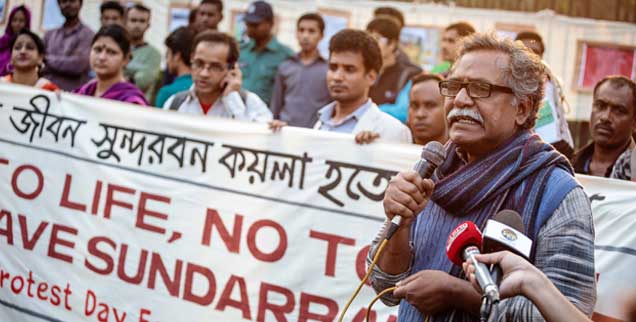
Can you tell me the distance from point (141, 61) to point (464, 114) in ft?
21.8

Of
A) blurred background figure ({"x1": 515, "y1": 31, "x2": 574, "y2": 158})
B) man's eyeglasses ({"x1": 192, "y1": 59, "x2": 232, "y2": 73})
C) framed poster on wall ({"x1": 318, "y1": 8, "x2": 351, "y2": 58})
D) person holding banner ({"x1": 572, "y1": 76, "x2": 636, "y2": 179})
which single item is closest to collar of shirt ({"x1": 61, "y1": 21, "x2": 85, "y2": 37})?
framed poster on wall ({"x1": 318, "y1": 8, "x2": 351, "y2": 58})

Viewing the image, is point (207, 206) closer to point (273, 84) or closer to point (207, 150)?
point (207, 150)

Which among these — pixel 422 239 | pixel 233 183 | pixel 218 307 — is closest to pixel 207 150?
pixel 233 183

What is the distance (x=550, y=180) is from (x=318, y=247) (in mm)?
2232

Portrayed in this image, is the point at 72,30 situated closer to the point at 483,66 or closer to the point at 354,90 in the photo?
the point at 354,90

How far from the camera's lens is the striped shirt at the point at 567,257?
2.69 m

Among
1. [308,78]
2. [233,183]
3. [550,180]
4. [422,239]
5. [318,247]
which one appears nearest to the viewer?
[550,180]

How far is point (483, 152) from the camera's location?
10.0 feet

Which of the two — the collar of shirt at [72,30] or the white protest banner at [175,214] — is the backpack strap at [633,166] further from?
the collar of shirt at [72,30]

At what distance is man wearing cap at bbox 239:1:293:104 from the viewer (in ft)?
27.9

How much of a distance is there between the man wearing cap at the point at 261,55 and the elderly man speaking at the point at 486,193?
5.43m

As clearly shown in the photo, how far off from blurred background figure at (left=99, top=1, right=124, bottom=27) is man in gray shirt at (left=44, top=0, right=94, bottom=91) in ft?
2.40

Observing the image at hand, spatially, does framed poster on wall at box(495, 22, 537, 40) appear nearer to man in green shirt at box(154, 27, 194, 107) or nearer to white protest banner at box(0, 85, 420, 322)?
man in green shirt at box(154, 27, 194, 107)

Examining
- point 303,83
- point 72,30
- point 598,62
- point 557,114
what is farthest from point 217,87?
point 598,62
